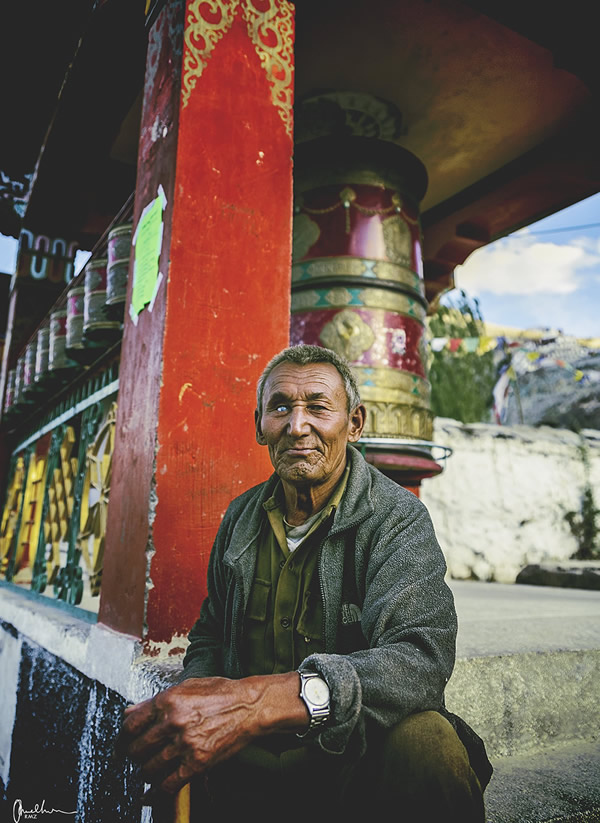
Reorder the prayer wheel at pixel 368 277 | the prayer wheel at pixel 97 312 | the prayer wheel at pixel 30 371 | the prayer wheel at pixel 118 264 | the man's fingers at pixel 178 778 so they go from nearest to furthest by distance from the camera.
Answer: the man's fingers at pixel 178 778 → the prayer wheel at pixel 118 264 → the prayer wheel at pixel 97 312 → the prayer wheel at pixel 368 277 → the prayer wheel at pixel 30 371

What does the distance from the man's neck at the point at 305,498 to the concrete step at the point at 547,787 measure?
776 mm

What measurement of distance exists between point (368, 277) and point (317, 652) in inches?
91.8

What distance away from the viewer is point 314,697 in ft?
3.02

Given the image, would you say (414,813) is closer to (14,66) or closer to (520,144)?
(520,144)

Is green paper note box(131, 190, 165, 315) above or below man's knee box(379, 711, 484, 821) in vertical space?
above

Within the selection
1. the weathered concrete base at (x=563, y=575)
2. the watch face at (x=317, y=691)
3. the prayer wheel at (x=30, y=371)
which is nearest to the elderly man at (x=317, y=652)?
the watch face at (x=317, y=691)

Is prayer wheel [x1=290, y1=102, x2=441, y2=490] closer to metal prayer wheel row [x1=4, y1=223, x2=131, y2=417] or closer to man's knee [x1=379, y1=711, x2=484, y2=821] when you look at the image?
metal prayer wheel row [x1=4, y1=223, x2=131, y2=417]

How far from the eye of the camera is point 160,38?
2.03m

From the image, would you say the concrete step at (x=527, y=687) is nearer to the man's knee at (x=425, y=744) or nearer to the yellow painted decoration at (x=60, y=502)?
the man's knee at (x=425, y=744)

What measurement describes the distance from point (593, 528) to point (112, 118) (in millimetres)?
5838

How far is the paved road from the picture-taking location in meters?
1.84

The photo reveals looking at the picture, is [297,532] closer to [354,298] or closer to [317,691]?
[317,691]

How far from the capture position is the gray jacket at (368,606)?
94 cm

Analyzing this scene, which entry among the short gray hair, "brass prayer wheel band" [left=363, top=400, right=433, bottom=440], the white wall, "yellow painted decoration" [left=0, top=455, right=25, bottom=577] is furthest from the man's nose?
the white wall
